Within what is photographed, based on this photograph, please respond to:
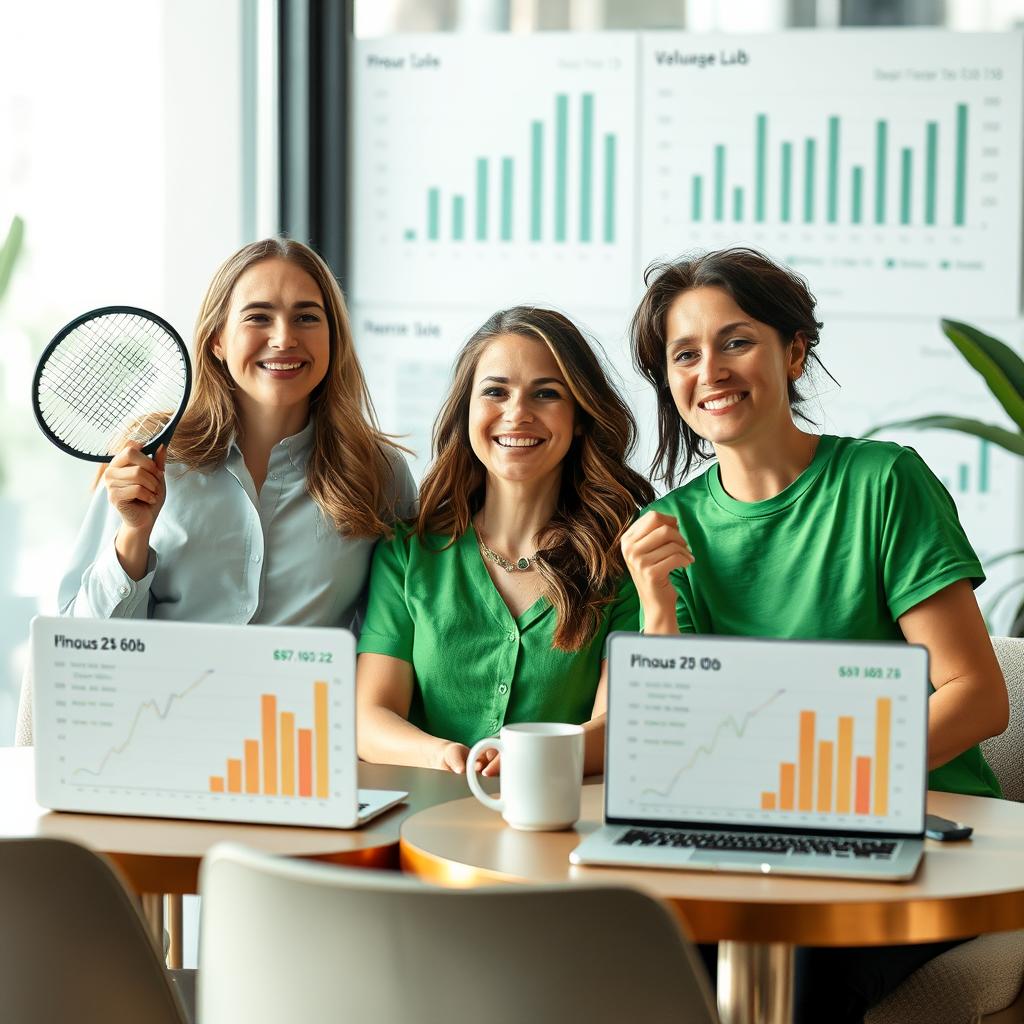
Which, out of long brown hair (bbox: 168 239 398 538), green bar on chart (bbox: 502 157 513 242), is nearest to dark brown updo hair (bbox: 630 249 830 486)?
long brown hair (bbox: 168 239 398 538)

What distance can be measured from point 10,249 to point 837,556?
5.74 ft

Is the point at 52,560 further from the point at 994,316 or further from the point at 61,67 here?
the point at 994,316

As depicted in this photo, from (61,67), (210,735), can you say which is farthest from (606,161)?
(210,735)

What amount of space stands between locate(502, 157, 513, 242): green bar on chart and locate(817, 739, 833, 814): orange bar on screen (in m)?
2.33

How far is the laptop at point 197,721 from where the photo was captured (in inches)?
53.8

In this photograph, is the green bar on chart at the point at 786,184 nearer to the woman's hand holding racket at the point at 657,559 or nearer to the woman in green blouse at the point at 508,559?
the woman in green blouse at the point at 508,559

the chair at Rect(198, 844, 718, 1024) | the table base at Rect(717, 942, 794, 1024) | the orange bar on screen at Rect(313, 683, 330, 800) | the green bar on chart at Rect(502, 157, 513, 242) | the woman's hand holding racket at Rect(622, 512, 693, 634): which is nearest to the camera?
the chair at Rect(198, 844, 718, 1024)

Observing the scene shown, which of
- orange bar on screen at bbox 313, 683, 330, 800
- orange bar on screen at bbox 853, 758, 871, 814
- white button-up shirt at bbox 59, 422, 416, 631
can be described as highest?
white button-up shirt at bbox 59, 422, 416, 631

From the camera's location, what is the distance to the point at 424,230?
11.3 feet

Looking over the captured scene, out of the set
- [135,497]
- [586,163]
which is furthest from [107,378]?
[586,163]

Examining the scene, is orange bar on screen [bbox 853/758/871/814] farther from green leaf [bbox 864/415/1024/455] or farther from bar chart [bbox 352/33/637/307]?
bar chart [bbox 352/33/637/307]

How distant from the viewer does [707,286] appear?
1956 millimetres

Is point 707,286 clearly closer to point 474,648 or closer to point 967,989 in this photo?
point 474,648

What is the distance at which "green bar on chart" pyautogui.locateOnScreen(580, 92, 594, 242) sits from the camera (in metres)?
3.35
